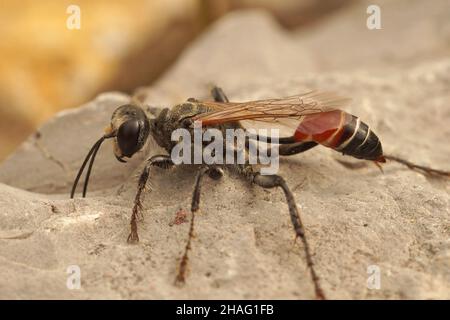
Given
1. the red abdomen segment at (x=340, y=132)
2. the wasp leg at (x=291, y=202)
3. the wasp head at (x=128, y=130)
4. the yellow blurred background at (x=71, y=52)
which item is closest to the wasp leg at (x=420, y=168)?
the red abdomen segment at (x=340, y=132)

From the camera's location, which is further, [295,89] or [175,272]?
[295,89]

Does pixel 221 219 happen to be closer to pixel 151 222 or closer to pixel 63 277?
pixel 151 222

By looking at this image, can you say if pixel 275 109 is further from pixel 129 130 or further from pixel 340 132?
pixel 129 130

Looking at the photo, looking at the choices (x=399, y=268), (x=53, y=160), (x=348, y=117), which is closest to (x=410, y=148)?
(x=348, y=117)

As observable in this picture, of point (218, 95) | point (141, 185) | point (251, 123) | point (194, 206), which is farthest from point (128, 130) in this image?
point (218, 95)

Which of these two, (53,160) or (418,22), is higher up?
(418,22)

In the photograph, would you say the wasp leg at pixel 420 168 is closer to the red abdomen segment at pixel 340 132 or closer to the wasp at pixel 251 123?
the wasp at pixel 251 123
